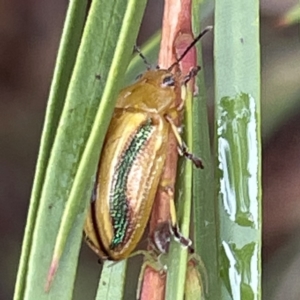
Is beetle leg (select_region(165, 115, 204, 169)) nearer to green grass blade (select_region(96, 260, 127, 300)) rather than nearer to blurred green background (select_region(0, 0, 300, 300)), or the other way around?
green grass blade (select_region(96, 260, 127, 300))

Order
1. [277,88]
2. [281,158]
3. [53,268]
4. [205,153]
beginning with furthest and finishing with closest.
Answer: [281,158] < [277,88] < [205,153] < [53,268]

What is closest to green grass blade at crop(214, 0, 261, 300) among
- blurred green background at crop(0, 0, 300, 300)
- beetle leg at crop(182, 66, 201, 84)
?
beetle leg at crop(182, 66, 201, 84)

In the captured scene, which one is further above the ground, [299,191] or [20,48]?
[20,48]

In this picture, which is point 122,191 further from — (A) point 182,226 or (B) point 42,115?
(B) point 42,115

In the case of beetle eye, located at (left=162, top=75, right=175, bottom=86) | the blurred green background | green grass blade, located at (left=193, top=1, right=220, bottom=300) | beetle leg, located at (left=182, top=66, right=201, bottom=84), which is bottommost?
green grass blade, located at (left=193, top=1, right=220, bottom=300)

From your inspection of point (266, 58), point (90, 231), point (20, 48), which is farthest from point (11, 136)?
point (90, 231)

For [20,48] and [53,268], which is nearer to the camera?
[53,268]

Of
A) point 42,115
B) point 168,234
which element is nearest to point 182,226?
point 168,234

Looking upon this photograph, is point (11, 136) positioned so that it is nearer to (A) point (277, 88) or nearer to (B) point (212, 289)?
(A) point (277, 88)
